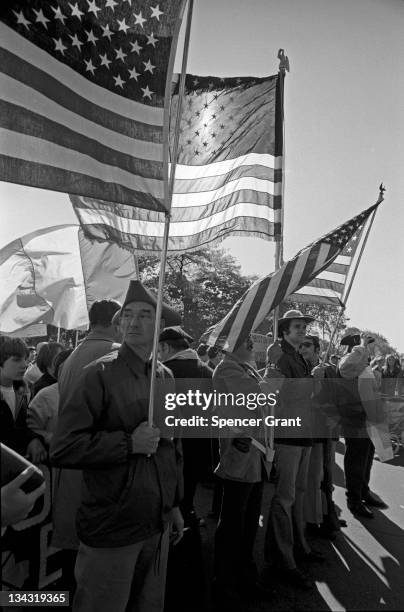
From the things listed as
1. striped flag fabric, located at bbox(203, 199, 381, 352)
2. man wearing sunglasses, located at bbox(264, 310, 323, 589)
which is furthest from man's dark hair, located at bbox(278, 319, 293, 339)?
striped flag fabric, located at bbox(203, 199, 381, 352)

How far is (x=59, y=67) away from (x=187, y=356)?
2314 mm

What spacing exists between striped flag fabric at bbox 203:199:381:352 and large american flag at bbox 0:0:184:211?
126 cm

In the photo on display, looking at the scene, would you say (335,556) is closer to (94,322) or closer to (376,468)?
(94,322)

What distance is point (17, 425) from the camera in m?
2.96

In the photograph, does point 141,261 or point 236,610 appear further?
point 141,261

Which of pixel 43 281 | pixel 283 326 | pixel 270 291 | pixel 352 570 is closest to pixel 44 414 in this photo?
pixel 270 291

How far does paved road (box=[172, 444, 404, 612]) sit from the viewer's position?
3113 millimetres

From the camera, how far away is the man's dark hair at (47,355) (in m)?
3.84

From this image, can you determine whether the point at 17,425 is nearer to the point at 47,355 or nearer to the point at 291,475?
the point at 47,355

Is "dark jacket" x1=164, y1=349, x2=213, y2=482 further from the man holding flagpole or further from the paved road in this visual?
the man holding flagpole

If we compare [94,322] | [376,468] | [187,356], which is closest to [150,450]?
[94,322]

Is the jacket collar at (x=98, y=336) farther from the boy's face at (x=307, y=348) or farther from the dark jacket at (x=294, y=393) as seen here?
the boy's face at (x=307, y=348)

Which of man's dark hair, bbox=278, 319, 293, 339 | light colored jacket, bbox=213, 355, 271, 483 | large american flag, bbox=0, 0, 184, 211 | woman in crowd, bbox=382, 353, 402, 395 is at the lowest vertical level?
woman in crowd, bbox=382, 353, 402, 395

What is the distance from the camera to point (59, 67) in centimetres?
223
